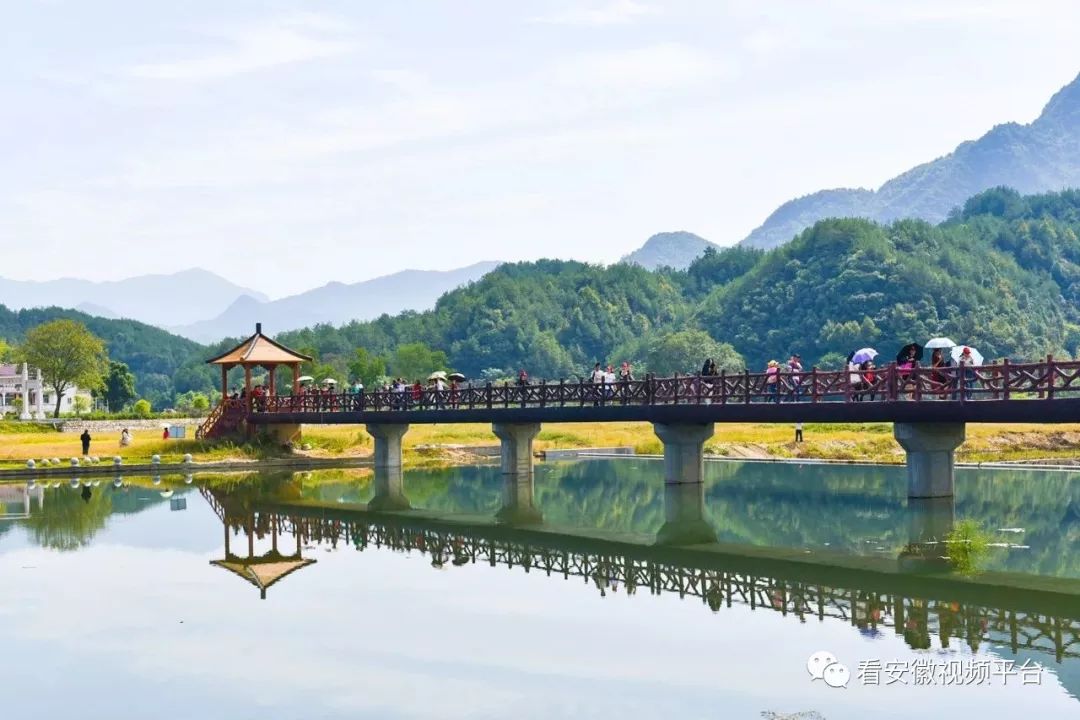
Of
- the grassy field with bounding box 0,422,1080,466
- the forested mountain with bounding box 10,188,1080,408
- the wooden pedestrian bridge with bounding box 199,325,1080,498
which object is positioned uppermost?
the forested mountain with bounding box 10,188,1080,408

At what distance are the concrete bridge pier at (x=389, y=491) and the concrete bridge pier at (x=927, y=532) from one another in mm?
17568

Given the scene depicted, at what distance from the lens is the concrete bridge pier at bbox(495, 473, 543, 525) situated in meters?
40.3

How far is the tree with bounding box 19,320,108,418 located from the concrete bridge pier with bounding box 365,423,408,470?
69641 mm

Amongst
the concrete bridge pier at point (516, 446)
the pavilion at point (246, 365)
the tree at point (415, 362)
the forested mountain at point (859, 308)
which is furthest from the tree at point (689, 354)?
the concrete bridge pier at point (516, 446)

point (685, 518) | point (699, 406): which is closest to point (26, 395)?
point (699, 406)

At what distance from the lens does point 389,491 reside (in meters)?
51.0

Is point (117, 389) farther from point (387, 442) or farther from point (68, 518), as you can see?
point (68, 518)

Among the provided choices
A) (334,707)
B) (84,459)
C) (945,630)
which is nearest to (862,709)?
(945,630)

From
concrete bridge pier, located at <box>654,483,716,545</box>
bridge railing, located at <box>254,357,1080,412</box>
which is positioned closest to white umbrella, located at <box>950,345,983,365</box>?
bridge railing, located at <box>254,357,1080,412</box>

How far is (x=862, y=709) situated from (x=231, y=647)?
10611 mm

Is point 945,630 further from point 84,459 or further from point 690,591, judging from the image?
point 84,459

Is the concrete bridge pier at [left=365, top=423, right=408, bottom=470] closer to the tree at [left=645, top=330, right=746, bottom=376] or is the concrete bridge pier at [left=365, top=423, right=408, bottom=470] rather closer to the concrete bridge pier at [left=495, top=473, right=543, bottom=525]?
the concrete bridge pier at [left=495, top=473, right=543, bottom=525]

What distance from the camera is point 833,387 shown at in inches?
1473

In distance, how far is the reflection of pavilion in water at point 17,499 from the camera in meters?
40.5
